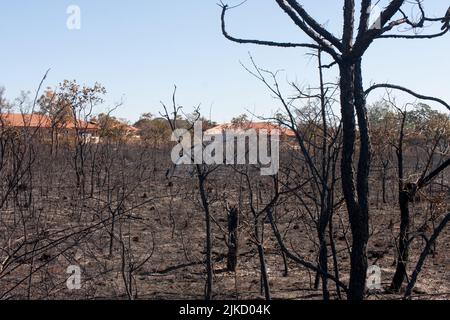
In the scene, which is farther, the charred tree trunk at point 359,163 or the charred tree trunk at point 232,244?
the charred tree trunk at point 232,244

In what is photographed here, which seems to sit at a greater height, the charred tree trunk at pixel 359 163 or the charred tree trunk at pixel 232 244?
the charred tree trunk at pixel 359 163

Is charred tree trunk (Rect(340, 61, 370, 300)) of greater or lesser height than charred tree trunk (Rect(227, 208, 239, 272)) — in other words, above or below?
above

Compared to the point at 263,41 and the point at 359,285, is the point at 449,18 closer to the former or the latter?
the point at 263,41

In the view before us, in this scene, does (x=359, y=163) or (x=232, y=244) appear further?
(x=232, y=244)

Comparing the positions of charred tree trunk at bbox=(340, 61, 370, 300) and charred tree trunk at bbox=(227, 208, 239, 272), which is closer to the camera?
charred tree trunk at bbox=(340, 61, 370, 300)

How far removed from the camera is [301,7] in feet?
5.81

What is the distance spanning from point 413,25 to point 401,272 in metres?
3.99

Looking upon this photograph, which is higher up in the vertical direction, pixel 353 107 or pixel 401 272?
pixel 353 107

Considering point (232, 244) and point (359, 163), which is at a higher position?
Answer: point (359, 163)
